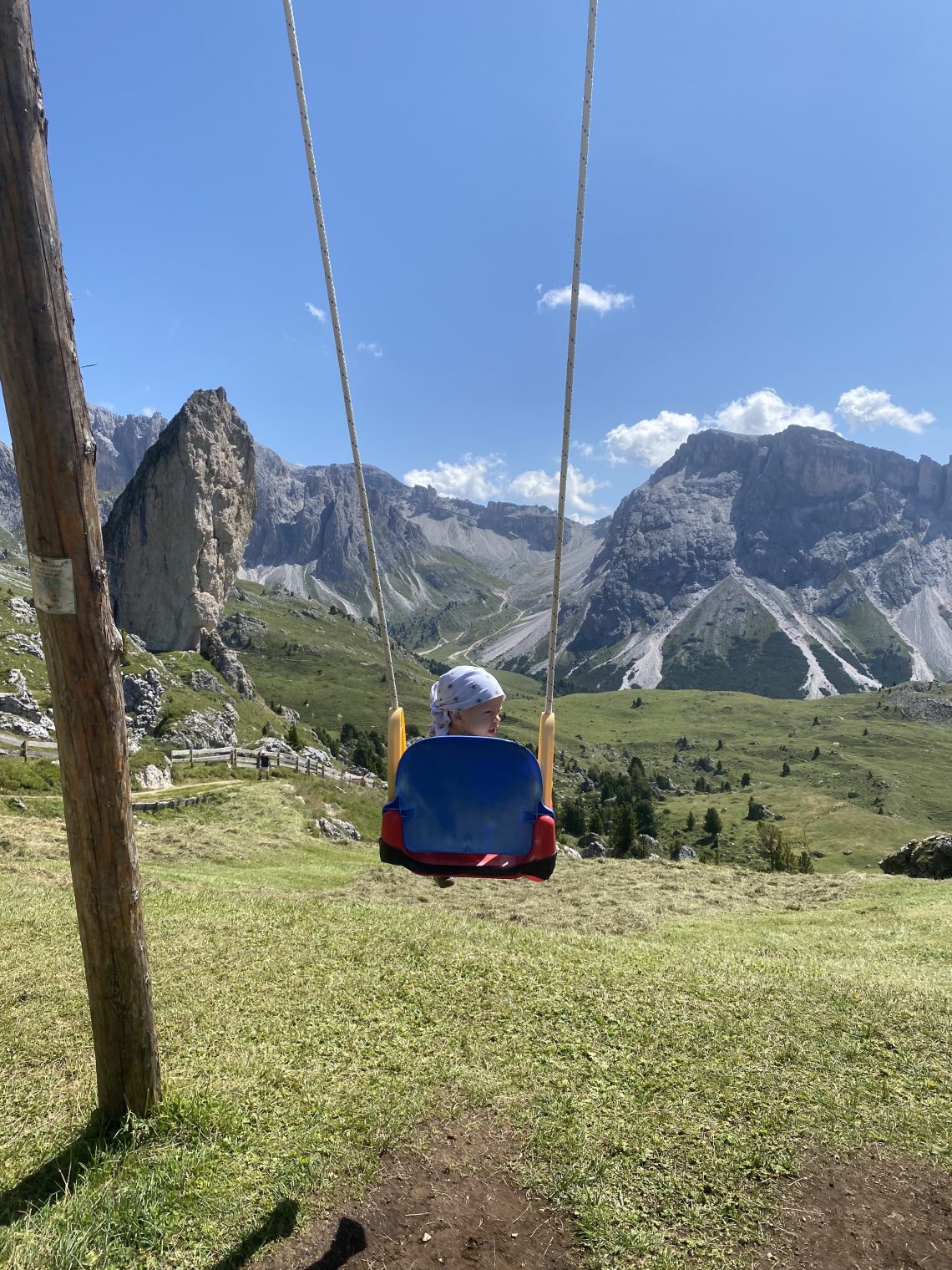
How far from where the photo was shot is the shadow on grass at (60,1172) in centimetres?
523

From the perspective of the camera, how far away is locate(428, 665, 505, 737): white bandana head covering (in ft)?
25.0

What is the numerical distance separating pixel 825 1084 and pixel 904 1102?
0.70 meters

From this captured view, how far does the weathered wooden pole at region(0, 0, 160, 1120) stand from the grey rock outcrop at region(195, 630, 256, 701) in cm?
10055

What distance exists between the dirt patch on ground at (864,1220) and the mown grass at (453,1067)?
0.21 m

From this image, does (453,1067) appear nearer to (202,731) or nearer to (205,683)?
(202,731)

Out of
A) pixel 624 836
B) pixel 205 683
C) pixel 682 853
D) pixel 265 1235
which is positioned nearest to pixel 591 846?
pixel 624 836

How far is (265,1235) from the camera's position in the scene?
5168 mm

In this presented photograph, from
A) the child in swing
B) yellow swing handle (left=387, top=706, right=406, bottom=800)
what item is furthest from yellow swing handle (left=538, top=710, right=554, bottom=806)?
yellow swing handle (left=387, top=706, right=406, bottom=800)

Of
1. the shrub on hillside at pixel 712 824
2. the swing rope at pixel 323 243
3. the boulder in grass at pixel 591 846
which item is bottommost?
the shrub on hillside at pixel 712 824

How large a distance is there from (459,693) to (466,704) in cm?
14

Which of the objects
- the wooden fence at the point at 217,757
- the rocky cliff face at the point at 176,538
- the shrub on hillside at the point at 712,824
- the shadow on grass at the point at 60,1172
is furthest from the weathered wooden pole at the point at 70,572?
the shrub on hillside at the point at 712,824

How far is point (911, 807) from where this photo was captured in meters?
153

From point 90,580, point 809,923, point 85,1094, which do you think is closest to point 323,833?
point 809,923

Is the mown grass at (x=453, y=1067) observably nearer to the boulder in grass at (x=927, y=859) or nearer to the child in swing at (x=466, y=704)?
the child in swing at (x=466, y=704)
